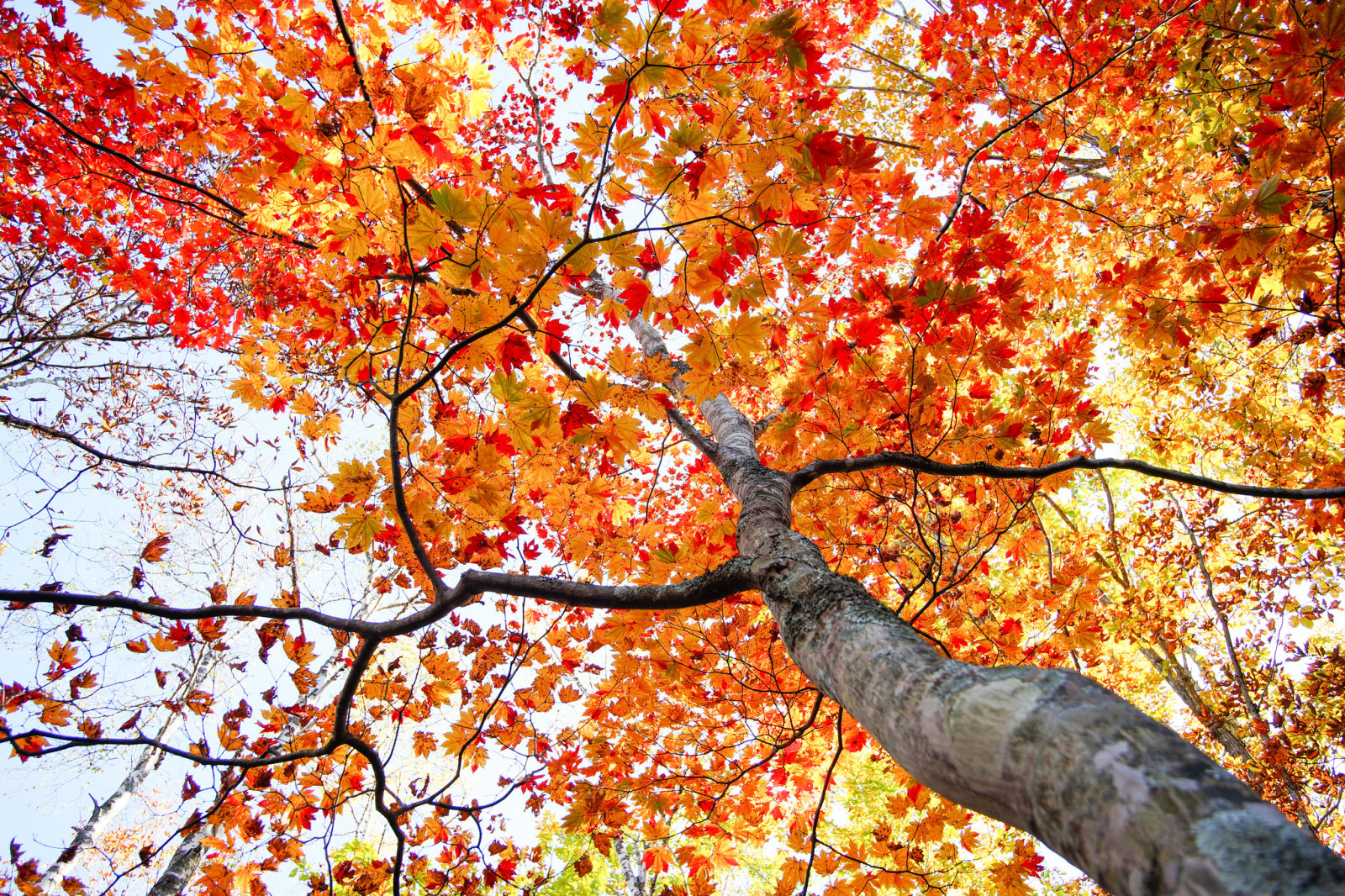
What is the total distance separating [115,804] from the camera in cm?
566

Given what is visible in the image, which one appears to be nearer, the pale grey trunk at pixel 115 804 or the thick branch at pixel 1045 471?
the thick branch at pixel 1045 471

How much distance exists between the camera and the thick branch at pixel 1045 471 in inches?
65.6

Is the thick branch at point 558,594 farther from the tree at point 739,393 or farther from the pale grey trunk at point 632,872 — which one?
the pale grey trunk at point 632,872

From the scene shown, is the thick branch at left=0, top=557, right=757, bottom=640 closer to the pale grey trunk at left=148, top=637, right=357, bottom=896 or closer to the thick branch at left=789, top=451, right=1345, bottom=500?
the thick branch at left=789, top=451, right=1345, bottom=500

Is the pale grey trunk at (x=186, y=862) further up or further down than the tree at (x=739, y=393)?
further down

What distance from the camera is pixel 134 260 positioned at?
16.3 feet

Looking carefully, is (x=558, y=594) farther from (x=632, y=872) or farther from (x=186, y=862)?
(x=632, y=872)

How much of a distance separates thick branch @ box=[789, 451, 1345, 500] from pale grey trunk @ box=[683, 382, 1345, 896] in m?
1.02

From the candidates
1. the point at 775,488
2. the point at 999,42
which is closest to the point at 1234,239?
the point at 775,488

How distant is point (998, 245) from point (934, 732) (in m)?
2.09

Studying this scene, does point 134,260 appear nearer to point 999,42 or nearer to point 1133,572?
point 999,42

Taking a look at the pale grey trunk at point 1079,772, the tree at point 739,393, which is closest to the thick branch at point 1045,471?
the tree at point 739,393

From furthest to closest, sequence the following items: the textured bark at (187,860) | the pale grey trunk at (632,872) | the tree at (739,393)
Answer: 1. the pale grey trunk at (632,872)
2. the textured bark at (187,860)
3. the tree at (739,393)

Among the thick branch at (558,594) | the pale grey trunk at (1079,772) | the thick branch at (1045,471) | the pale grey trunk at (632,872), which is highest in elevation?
the thick branch at (1045,471)
